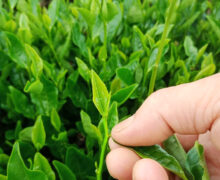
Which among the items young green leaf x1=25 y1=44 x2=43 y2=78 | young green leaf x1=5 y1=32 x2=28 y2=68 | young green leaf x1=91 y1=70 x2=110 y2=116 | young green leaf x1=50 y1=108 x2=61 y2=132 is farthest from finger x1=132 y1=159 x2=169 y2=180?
young green leaf x1=5 y1=32 x2=28 y2=68

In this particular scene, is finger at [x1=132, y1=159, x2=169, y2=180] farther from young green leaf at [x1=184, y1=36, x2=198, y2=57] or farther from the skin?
young green leaf at [x1=184, y1=36, x2=198, y2=57]

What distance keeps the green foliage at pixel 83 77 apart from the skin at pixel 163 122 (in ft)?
0.14

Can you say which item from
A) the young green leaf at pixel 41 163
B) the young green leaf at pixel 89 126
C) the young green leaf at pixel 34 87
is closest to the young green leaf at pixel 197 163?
the young green leaf at pixel 89 126

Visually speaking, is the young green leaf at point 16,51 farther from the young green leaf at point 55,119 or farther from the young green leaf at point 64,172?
the young green leaf at point 64,172

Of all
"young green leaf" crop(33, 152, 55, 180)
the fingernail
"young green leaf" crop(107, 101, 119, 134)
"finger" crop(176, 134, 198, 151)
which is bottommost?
"finger" crop(176, 134, 198, 151)

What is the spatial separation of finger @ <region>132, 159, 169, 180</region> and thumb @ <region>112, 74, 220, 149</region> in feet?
0.24

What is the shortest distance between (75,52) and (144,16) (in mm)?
374

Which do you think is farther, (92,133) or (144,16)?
(144,16)

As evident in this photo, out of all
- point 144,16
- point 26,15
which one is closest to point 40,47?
point 26,15

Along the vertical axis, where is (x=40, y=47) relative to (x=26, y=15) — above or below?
below

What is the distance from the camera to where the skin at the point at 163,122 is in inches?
34.9

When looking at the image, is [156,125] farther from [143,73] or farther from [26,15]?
[26,15]

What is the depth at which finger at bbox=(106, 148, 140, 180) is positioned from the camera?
0.95 meters

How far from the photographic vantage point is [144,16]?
4.72ft
